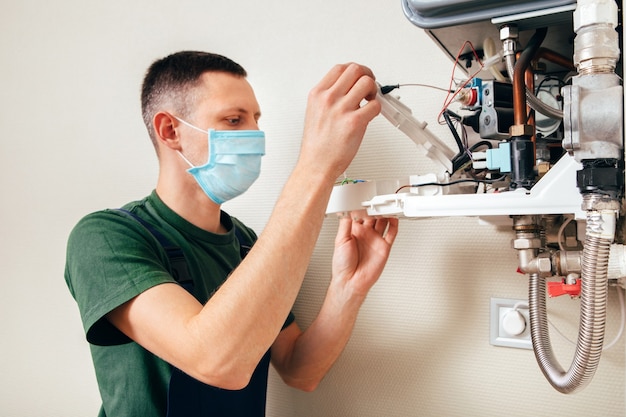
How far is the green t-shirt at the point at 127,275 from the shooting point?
84cm

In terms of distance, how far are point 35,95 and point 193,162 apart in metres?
0.94

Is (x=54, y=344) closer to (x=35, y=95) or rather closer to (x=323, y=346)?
(x=35, y=95)

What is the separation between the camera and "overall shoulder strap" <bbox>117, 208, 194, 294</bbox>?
0.98 metres

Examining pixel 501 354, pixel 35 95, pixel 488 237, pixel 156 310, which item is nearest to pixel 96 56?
pixel 35 95

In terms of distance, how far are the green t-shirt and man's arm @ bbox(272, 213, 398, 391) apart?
235 mm

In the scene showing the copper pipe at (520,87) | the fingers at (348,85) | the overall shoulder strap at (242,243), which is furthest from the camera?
the overall shoulder strap at (242,243)

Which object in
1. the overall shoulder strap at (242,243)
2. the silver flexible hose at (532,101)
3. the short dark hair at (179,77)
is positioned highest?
the short dark hair at (179,77)

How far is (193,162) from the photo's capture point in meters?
1.06

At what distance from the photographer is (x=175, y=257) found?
0.99 m

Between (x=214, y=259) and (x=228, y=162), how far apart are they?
0.22m

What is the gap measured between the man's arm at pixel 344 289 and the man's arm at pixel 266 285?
0.97 ft

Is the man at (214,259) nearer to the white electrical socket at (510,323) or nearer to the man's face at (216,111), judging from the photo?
the man's face at (216,111)

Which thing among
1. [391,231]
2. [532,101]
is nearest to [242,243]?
[391,231]

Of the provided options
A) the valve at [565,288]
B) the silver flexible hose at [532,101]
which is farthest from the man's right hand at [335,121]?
the valve at [565,288]
